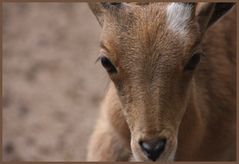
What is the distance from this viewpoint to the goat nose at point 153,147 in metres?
5.09

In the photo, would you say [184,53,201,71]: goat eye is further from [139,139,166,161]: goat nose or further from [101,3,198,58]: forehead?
[139,139,166,161]: goat nose

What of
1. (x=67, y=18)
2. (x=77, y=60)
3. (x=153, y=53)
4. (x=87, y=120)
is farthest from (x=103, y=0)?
(x=67, y=18)

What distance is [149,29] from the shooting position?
5285 millimetres

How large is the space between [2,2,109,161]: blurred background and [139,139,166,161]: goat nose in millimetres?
2740

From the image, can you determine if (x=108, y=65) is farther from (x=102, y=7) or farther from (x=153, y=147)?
(x=153, y=147)

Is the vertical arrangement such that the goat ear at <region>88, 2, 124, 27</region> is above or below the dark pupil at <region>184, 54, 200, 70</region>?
above

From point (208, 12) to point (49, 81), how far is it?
430cm

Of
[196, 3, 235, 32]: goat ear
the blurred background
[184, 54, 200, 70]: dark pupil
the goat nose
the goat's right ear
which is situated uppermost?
[196, 3, 235, 32]: goat ear

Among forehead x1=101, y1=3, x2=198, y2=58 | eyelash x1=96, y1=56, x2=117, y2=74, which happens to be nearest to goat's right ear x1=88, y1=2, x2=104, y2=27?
forehead x1=101, y1=3, x2=198, y2=58

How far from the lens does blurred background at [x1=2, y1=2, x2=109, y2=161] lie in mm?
8508

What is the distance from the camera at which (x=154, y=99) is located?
524 centimetres

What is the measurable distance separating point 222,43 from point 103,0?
5.85ft

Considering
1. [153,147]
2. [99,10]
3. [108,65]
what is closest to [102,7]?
[99,10]

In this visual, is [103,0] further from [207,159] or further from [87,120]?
[87,120]
